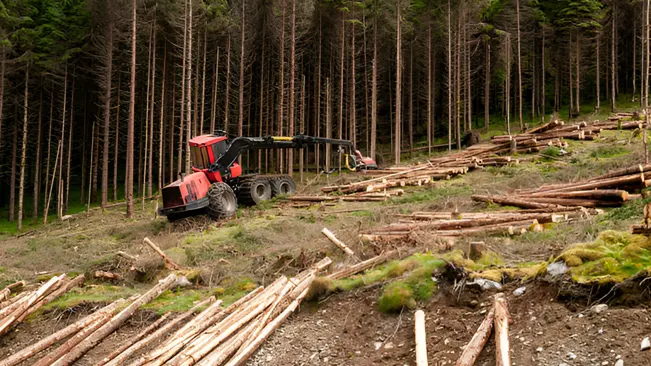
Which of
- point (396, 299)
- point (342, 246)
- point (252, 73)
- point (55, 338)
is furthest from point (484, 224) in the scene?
point (252, 73)

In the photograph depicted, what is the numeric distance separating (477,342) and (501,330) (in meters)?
0.26

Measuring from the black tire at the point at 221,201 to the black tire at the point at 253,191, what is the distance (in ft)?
3.06

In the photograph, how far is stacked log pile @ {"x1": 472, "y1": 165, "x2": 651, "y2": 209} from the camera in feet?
34.2

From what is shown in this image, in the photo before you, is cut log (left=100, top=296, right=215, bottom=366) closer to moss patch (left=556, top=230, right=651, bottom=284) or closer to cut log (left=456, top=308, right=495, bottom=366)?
cut log (left=456, top=308, right=495, bottom=366)

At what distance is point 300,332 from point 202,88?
1115 inches

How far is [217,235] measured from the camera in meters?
13.3

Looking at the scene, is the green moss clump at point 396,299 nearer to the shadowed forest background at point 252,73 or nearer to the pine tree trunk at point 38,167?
the shadowed forest background at point 252,73

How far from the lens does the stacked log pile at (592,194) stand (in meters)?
10.4

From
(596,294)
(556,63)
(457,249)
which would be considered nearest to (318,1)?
(556,63)

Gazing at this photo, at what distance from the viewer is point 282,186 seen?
20.2 m

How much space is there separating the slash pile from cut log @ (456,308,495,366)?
3816 millimetres

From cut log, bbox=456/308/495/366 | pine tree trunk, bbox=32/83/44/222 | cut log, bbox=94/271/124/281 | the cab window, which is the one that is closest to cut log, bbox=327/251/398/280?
cut log, bbox=456/308/495/366

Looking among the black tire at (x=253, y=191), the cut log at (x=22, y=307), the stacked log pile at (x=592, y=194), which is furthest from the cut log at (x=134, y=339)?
the black tire at (x=253, y=191)

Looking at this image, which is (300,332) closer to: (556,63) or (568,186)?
(568,186)
